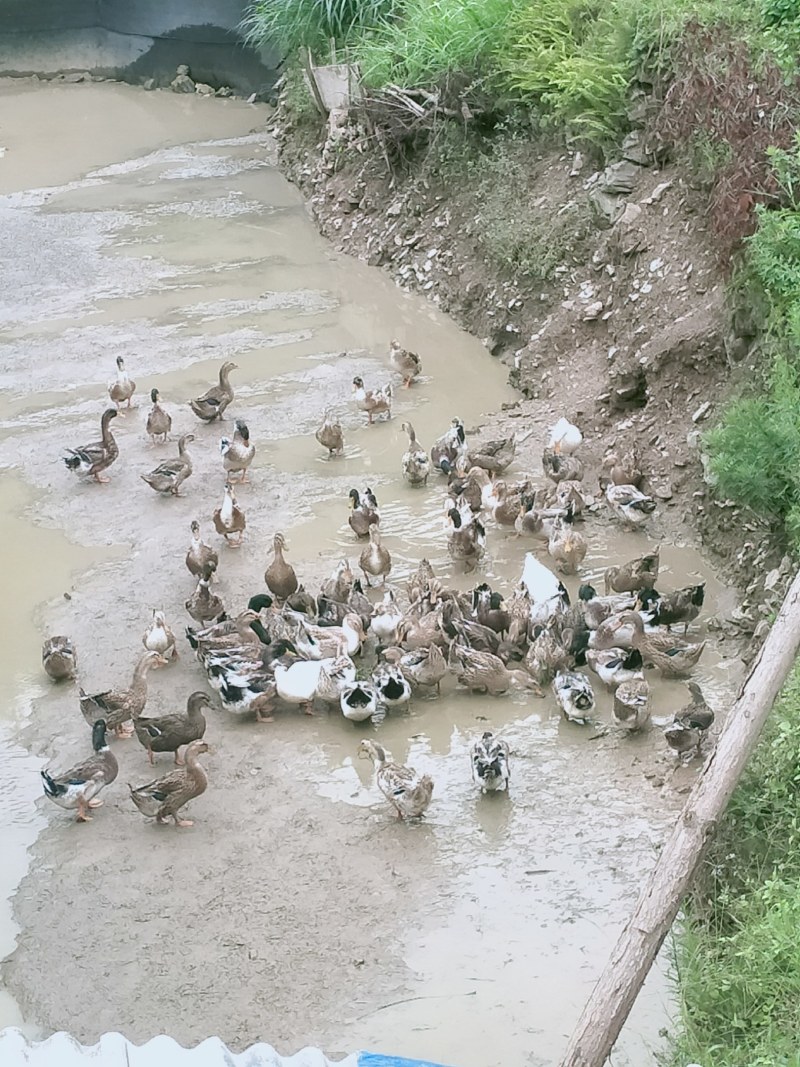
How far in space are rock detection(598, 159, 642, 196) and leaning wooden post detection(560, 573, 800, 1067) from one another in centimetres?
658

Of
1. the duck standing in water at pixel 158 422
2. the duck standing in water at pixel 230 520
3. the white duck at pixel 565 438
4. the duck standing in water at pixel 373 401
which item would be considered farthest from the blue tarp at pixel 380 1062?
the duck standing in water at pixel 158 422

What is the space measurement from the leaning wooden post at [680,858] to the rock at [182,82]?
71.6 ft

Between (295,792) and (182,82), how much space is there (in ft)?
68.5

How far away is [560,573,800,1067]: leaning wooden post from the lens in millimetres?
4578

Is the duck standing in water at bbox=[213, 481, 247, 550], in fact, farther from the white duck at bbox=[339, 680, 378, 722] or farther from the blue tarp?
the blue tarp

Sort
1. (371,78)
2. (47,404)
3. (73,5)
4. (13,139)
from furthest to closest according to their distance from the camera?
(73,5) < (13,139) < (371,78) < (47,404)

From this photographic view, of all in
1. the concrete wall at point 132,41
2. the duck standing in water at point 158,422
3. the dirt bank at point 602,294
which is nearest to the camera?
the dirt bank at point 602,294

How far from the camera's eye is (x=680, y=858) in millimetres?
5059

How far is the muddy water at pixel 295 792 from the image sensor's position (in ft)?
19.0

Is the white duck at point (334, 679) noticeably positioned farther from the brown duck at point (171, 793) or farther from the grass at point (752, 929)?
the grass at point (752, 929)

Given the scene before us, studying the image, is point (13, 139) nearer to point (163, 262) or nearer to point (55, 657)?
point (163, 262)

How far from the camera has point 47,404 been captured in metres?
12.3

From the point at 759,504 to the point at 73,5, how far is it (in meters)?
23.7

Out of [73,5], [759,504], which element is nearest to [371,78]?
[759,504]
